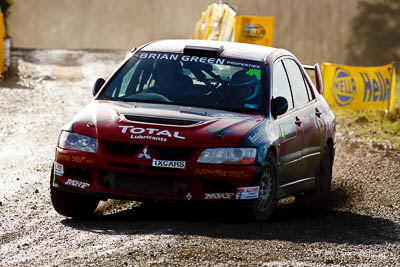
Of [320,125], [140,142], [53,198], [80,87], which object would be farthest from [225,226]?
[80,87]

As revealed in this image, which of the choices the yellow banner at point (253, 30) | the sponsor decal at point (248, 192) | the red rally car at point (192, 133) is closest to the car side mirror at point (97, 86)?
the red rally car at point (192, 133)

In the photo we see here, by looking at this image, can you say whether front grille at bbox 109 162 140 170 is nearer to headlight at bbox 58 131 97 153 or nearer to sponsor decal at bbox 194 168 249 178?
headlight at bbox 58 131 97 153

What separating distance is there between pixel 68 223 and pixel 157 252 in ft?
5.41

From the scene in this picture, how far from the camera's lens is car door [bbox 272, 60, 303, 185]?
8.73 m

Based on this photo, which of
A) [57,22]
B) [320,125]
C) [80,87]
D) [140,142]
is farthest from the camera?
[57,22]

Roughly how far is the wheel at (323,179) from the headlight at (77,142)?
119 inches

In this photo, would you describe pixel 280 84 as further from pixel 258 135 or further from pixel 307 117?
pixel 258 135

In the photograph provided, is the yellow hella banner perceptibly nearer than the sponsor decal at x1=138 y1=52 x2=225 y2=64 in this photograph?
No

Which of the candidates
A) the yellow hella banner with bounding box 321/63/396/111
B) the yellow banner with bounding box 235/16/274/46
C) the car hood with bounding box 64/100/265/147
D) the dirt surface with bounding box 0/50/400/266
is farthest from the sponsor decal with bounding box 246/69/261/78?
the yellow banner with bounding box 235/16/274/46

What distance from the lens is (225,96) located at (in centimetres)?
877

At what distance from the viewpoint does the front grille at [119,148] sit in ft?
25.7

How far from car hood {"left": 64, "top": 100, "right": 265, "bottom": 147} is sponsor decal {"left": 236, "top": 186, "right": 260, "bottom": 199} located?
14.5 inches

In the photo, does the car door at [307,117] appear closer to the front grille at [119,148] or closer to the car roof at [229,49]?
the car roof at [229,49]

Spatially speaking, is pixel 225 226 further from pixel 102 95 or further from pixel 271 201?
pixel 102 95
